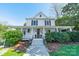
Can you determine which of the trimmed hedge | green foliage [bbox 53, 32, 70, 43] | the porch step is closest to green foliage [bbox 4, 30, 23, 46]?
the porch step

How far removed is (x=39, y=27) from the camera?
16.8 ft

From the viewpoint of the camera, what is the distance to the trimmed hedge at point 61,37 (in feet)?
16.6

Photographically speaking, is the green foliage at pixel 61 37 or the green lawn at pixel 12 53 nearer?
the green lawn at pixel 12 53

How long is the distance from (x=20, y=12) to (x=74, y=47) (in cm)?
139

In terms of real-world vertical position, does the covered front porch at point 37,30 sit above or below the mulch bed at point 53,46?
above

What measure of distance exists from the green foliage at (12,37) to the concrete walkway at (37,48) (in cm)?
34

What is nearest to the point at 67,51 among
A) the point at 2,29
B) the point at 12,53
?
the point at 12,53

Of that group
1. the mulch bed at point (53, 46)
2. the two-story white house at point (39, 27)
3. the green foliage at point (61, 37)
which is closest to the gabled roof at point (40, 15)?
the two-story white house at point (39, 27)

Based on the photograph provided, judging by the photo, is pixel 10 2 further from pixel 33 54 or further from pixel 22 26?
pixel 33 54

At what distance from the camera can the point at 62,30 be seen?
5035 mm

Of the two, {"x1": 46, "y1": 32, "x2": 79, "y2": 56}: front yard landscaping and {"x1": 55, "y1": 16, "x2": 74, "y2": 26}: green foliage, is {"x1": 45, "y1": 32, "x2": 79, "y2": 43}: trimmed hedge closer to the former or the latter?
{"x1": 46, "y1": 32, "x2": 79, "y2": 56}: front yard landscaping

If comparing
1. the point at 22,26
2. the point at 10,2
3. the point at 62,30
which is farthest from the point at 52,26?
the point at 10,2

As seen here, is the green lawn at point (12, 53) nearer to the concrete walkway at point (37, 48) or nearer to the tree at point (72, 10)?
the concrete walkway at point (37, 48)

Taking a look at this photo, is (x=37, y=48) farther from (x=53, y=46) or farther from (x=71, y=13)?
(x=71, y=13)
